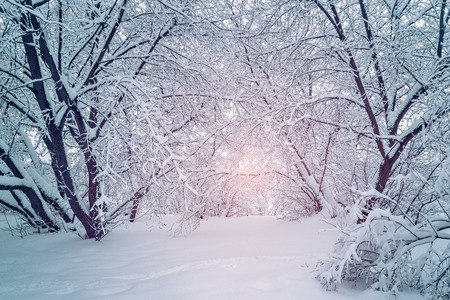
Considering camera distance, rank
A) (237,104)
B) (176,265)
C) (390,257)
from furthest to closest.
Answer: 1. (237,104)
2. (176,265)
3. (390,257)

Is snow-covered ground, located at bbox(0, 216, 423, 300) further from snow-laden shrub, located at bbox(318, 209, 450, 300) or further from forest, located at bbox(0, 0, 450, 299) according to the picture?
forest, located at bbox(0, 0, 450, 299)

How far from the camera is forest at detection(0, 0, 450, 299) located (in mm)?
4070

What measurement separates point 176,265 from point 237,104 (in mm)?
3299

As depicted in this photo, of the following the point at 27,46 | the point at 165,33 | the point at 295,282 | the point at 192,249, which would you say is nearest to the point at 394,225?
the point at 295,282

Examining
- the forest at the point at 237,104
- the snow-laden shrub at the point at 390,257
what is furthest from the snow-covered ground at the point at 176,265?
the forest at the point at 237,104

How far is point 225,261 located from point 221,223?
3079mm

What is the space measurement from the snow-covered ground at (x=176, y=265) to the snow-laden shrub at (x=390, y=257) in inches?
5.4

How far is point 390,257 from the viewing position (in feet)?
9.95

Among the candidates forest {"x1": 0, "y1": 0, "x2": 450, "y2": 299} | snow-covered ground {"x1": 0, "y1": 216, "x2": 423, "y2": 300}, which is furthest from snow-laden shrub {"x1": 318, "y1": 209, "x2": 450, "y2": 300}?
snow-covered ground {"x1": 0, "y1": 216, "x2": 423, "y2": 300}

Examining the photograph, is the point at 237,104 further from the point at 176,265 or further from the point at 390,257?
the point at 390,257

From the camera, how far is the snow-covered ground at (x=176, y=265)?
3.01 m

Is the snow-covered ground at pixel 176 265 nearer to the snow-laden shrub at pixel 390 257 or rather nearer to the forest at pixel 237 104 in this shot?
the snow-laden shrub at pixel 390 257

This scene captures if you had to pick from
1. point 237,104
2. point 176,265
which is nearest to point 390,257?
point 176,265

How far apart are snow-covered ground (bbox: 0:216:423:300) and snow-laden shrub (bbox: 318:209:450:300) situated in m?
0.14
